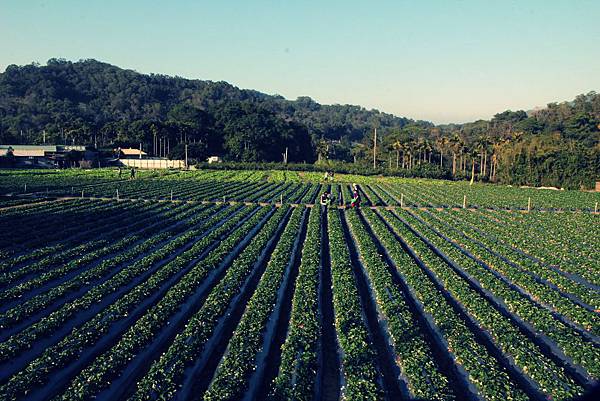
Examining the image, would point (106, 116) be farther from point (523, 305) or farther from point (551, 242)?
point (523, 305)

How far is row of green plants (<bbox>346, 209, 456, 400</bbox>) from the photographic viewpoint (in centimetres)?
958

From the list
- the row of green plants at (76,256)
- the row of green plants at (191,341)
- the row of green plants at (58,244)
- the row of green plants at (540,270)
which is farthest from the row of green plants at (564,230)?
the row of green plants at (58,244)

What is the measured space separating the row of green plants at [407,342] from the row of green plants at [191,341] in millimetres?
4872

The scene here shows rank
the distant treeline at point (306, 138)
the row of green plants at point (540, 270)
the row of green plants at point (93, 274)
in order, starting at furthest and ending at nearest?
the distant treeline at point (306, 138), the row of green plants at point (540, 270), the row of green plants at point (93, 274)

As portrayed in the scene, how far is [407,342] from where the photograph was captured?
1170cm

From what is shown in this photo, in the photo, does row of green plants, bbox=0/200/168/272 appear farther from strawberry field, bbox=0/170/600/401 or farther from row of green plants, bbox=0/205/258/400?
row of green plants, bbox=0/205/258/400

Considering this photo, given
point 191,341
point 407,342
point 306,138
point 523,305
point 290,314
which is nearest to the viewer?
point 191,341

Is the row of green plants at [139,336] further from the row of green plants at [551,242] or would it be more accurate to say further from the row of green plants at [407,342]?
the row of green plants at [551,242]

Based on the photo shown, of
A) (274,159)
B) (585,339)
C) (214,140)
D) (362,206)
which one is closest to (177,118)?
(214,140)

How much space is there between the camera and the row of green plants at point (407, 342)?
31.4ft

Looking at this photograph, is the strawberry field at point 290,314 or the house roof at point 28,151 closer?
the strawberry field at point 290,314

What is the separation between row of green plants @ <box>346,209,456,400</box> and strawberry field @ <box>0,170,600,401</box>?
48 mm

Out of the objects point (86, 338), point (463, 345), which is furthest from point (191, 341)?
point (463, 345)

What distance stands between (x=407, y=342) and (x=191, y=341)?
551cm
